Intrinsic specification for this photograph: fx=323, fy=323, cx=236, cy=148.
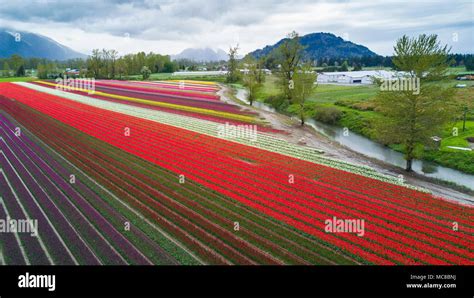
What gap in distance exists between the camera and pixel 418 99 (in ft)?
92.0

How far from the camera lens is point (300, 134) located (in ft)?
142

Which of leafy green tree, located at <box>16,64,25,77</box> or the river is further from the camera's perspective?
leafy green tree, located at <box>16,64,25,77</box>

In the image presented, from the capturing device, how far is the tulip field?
15.1 metres

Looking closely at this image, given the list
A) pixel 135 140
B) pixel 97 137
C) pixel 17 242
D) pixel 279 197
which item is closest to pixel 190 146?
pixel 135 140

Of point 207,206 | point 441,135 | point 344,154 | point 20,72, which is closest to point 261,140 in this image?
point 344,154

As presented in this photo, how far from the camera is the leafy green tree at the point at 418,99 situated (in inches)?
1071

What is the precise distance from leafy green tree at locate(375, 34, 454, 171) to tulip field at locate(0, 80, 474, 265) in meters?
4.68

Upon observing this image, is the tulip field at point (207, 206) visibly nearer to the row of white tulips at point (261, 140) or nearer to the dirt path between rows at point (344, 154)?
the row of white tulips at point (261, 140)

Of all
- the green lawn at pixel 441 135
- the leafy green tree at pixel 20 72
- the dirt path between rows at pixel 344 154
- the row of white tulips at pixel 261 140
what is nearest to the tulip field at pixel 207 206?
the row of white tulips at pixel 261 140

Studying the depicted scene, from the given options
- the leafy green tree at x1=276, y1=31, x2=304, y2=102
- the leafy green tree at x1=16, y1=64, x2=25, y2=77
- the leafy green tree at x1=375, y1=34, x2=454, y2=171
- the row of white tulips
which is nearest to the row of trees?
the leafy green tree at x1=375, y1=34, x2=454, y2=171

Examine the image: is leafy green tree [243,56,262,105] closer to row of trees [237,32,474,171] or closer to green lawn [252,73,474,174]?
green lawn [252,73,474,174]

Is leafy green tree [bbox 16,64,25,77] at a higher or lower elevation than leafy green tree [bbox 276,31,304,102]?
higher
